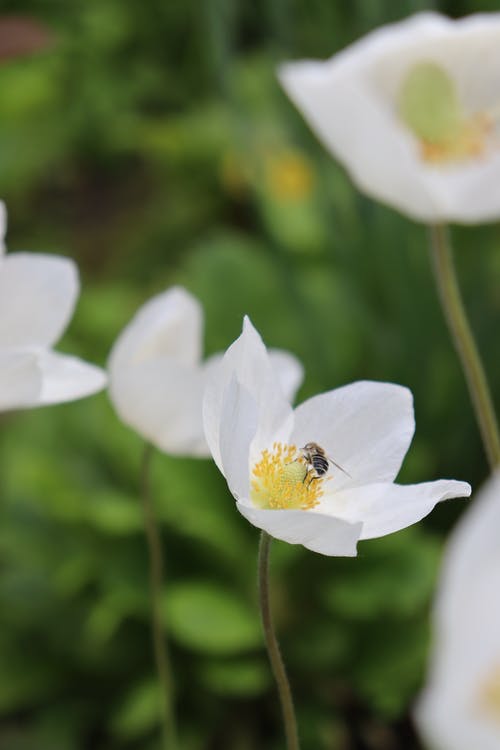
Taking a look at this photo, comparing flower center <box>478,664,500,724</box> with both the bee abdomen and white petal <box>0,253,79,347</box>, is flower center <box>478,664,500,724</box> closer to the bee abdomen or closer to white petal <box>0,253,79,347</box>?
the bee abdomen

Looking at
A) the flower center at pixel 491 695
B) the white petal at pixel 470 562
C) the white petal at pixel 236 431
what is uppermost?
the white petal at pixel 470 562

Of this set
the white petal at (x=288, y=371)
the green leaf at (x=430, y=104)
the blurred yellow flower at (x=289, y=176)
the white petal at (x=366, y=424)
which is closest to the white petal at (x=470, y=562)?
the white petal at (x=366, y=424)

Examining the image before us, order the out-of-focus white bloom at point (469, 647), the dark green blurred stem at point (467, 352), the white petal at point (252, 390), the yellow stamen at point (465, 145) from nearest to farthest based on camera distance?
the out-of-focus white bloom at point (469, 647) → the white petal at point (252, 390) → the dark green blurred stem at point (467, 352) → the yellow stamen at point (465, 145)

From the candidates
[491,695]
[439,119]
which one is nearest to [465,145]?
[439,119]

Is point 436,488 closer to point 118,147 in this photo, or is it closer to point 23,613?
point 23,613

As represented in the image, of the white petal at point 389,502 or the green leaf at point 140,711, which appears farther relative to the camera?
the green leaf at point 140,711

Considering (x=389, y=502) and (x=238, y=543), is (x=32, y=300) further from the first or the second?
(x=238, y=543)

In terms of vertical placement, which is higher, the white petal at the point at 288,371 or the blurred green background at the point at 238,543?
the white petal at the point at 288,371

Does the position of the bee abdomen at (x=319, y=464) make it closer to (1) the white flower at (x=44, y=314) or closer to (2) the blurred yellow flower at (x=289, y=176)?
(1) the white flower at (x=44, y=314)

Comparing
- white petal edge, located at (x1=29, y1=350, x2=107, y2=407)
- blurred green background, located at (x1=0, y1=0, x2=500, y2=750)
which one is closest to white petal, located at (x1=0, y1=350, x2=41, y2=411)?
white petal edge, located at (x1=29, y1=350, x2=107, y2=407)
